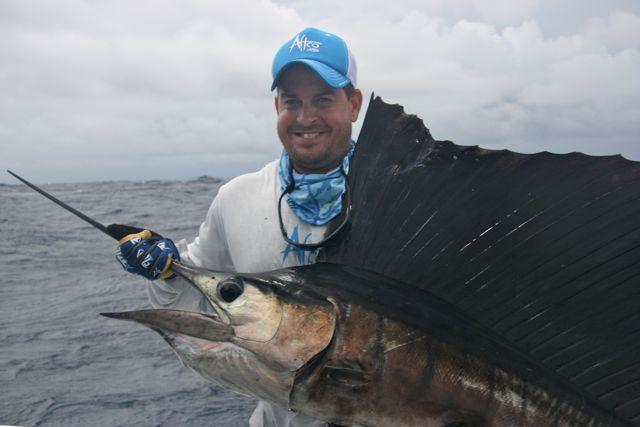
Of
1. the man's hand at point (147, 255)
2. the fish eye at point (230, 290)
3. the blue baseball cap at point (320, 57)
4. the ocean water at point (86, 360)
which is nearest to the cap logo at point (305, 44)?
the blue baseball cap at point (320, 57)

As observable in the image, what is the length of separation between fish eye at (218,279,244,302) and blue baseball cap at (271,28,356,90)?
0.96 meters

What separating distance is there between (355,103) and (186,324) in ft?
4.32

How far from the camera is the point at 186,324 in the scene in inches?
60.2

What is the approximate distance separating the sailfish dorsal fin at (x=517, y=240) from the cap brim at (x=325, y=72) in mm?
439

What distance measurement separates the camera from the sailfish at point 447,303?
5.01 ft

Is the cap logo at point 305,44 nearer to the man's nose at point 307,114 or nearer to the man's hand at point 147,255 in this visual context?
the man's nose at point 307,114

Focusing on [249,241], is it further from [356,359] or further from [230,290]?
[356,359]

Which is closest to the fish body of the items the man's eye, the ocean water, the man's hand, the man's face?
the man's hand

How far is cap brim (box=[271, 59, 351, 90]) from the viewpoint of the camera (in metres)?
2.18

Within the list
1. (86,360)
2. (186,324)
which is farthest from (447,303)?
(86,360)

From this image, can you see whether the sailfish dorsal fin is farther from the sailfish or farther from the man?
the man

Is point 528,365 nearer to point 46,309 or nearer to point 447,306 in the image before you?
point 447,306

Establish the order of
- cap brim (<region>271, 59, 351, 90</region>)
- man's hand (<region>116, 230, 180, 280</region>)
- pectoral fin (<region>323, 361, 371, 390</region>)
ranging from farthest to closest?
1. cap brim (<region>271, 59, 351, 90</region>)
2. man's hand (<region>116, 230, 180, 280</region>)
3. pectoral fin (<region>323, 361, 371, 390</region>)

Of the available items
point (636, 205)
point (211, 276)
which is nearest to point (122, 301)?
point (211, 276)
